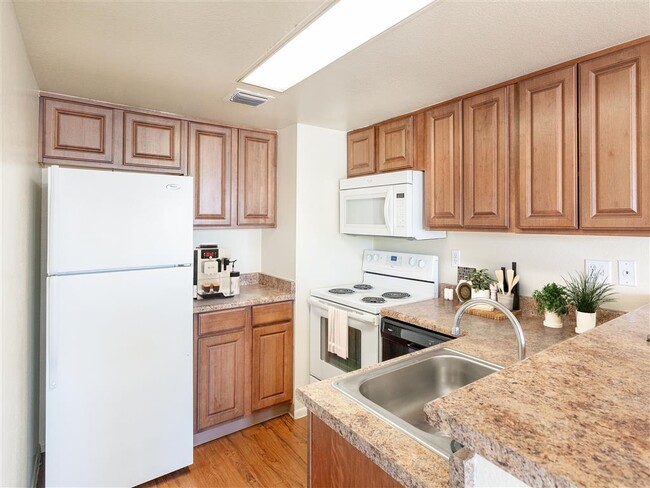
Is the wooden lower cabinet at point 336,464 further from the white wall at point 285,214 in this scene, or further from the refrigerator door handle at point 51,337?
the white wall at point 285,214

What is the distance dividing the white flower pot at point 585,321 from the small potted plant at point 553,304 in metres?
0.10

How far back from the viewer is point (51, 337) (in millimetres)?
1794

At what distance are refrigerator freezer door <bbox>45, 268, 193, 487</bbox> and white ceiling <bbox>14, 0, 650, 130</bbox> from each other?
1.03 metres

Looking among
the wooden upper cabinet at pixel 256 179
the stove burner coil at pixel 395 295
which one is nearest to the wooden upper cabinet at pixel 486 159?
the stove burner coil at pixel 395 295

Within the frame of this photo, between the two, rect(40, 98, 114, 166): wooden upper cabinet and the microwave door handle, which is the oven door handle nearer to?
the microwave door handle

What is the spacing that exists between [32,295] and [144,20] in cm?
149

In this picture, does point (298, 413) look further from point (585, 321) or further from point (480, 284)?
point (585, 321)

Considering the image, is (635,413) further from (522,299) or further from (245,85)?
(245,85)

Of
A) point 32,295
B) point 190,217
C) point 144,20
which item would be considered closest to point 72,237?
point 32,295

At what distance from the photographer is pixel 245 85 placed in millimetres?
2039

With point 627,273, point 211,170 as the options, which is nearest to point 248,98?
point 211,170

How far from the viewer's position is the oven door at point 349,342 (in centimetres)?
232

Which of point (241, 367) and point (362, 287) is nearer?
point (241, 367)

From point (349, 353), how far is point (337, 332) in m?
0.16
